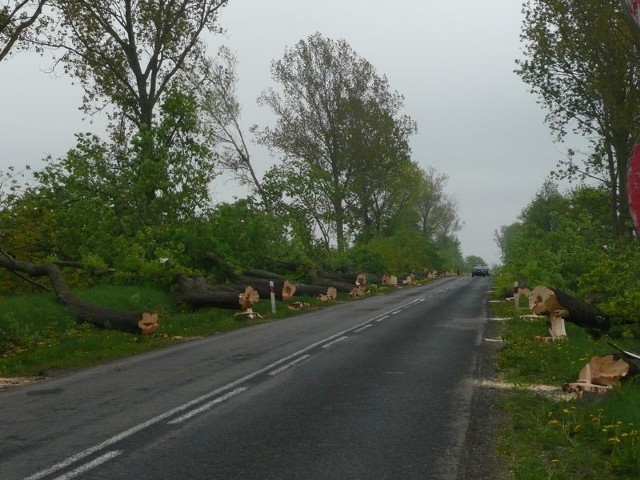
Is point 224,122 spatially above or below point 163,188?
above

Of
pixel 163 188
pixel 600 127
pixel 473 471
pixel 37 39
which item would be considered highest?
A: pixel 37 39

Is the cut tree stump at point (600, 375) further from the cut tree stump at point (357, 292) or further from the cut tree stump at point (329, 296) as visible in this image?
the cut tree stump at point (357, 292)

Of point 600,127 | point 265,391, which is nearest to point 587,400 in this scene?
point 265,391

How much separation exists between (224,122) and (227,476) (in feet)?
135

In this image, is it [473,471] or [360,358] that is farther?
[360,358]

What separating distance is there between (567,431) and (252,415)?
3.59 m

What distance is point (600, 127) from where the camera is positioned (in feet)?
91.5

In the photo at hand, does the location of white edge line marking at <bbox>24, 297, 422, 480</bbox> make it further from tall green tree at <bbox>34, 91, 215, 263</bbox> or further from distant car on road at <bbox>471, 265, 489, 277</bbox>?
distant car on road at <bbox>471, 265, 489, 277</bbox>

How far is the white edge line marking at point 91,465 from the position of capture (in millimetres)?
5816

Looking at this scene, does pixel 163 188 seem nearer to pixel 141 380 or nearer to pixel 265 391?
pixel 141 380

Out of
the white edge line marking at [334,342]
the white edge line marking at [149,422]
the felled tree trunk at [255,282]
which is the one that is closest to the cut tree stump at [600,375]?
the white edge line marking at [149,422]

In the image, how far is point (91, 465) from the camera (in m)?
6.15

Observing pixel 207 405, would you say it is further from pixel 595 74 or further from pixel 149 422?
pixel 595 74

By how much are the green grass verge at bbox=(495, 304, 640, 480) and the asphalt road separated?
614 mm
